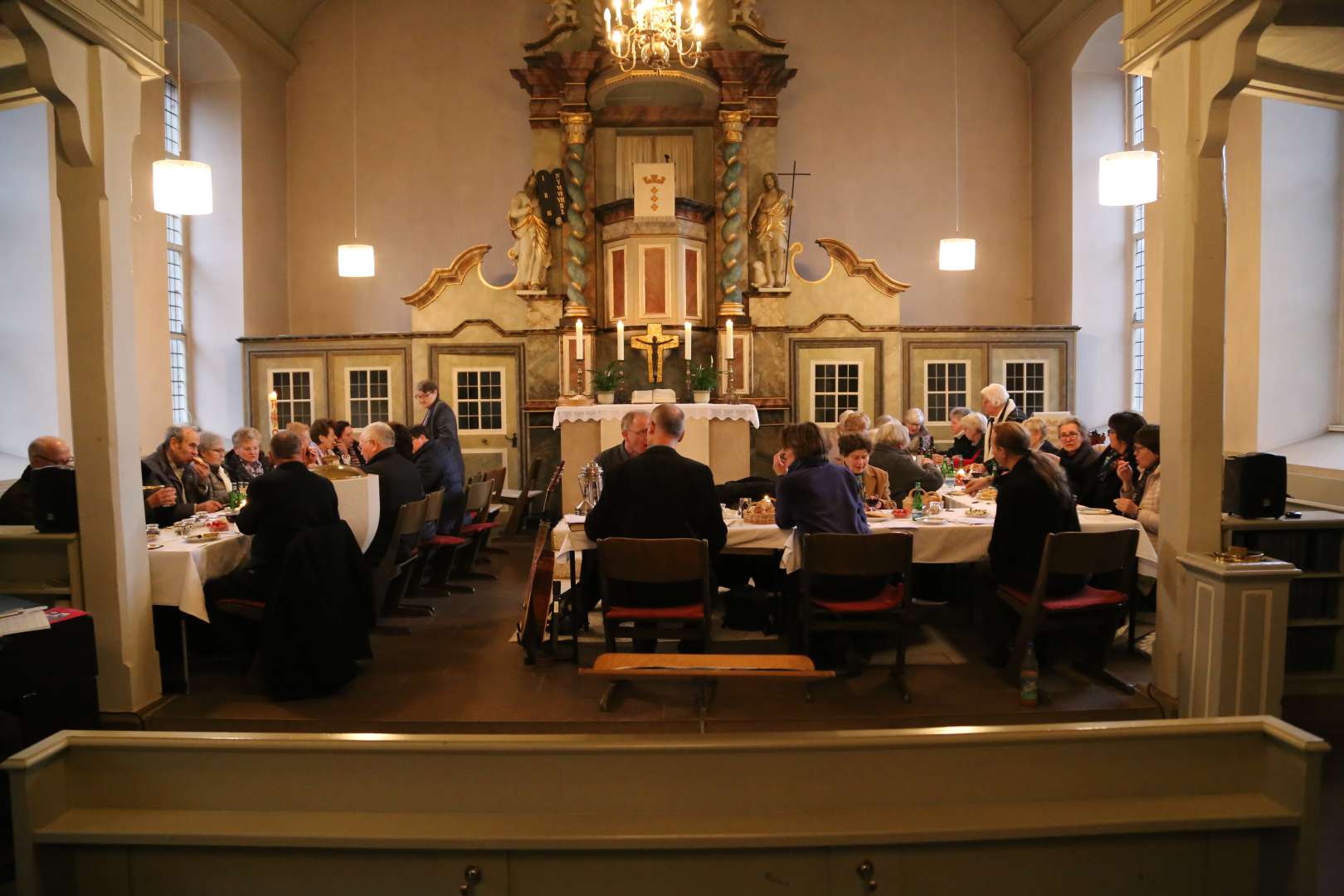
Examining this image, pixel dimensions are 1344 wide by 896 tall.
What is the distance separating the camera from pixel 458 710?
14.3ft

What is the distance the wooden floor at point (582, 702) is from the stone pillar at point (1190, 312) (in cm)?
68

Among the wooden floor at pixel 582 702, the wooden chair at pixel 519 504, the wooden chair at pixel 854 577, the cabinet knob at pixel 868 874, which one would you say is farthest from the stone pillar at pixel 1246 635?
the wooden chair at pixel 519 504

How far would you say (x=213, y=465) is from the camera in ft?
21.1

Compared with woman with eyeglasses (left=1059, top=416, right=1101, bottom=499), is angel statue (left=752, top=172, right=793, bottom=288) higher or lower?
higher

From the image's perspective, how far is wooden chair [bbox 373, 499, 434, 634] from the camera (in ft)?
17.6

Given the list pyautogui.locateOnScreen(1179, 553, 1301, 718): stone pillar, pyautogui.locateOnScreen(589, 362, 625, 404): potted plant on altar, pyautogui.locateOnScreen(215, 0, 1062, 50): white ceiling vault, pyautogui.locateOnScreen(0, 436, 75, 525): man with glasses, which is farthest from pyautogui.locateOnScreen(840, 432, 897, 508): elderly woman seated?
pyautogui.locateOnScreen(215, 0, 1062, 50): white ceiling vault

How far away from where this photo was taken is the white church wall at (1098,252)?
11.2 meters

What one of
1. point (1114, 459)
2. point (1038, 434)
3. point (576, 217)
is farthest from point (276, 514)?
point (576, 217)

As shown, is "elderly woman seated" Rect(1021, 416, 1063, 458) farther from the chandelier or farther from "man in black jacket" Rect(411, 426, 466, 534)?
"man in black jacket" Rect(411, 426, 466, 534)

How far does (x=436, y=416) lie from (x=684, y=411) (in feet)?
10.0

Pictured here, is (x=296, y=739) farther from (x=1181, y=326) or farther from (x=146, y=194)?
(x=146, y=194)

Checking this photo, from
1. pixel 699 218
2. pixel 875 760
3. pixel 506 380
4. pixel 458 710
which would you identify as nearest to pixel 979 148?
pixel 699 218

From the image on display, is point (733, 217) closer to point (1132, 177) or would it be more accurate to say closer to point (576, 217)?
point (576, 217)

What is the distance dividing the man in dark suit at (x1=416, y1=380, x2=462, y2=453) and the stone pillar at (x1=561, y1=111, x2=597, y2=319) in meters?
3.76
